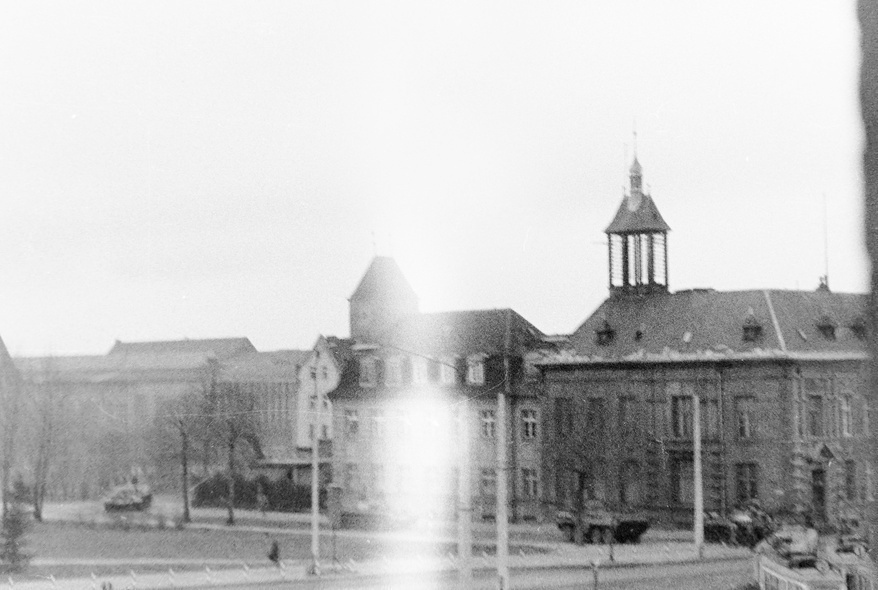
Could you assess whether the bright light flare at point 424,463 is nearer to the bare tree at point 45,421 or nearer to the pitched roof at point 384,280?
the pitched roof at point 384,280

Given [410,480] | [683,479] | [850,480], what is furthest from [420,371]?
[850,480]

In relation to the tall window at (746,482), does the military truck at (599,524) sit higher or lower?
lower

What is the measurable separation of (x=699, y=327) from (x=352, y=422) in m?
4.90

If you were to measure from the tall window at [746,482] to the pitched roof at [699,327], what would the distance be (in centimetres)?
138

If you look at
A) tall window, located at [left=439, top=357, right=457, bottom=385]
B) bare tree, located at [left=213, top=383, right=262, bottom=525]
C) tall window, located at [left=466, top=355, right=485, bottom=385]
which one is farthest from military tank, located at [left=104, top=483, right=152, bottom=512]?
tall window, located at [left=466, top=355, right=485, bottom=385]

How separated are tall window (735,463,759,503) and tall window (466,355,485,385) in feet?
11.4

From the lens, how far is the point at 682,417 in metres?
14.2

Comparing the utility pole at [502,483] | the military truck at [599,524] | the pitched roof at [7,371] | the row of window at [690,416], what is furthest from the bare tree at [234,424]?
the military truck at [599,524]

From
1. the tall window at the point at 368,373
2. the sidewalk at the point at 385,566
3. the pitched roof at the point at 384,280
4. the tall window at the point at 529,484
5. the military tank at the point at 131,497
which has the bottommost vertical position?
the sidewalk at the point at 385,566

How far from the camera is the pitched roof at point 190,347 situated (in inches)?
609

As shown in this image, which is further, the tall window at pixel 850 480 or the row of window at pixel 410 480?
the row of window at pixel 410 480

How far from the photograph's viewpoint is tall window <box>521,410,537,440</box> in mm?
14453

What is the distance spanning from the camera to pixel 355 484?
15.4m

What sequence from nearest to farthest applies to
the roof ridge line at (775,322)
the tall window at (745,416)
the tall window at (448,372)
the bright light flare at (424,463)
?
the roof ridge line at (775,322) → the tall window at (745,416) → the bright light flare at (424,463) → the tall window at (448,372)
